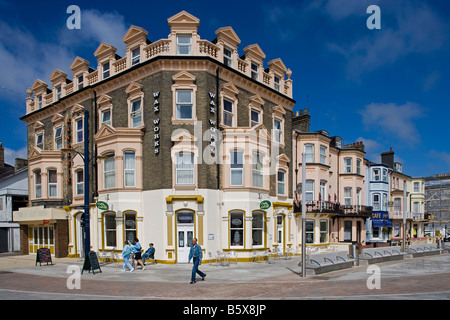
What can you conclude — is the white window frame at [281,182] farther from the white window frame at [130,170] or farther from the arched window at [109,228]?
the arched window at [109,228]

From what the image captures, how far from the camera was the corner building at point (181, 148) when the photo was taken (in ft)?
66.0

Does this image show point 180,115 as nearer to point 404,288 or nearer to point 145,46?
point 145,46

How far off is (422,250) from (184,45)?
71.5 ft

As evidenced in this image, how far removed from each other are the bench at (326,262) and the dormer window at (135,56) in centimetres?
1514

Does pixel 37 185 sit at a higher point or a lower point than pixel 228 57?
lower

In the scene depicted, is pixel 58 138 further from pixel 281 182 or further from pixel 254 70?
pixel 281 182

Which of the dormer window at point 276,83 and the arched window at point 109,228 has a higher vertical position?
the dormer window at point 276,83

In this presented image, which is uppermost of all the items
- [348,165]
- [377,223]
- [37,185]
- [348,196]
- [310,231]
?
[348,165]

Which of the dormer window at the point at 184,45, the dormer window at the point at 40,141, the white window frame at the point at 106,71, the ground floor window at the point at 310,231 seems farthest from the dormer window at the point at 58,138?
the ground floor window at the point at 310,231

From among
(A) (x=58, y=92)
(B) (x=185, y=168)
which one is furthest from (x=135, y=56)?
(A) (x=58, y=92)

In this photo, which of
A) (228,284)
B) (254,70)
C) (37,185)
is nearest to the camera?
(228,284)

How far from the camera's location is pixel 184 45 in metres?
20.8

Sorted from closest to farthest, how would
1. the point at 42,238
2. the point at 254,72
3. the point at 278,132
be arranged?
A: the point at 254,72, the point at 278,132, the point at 42,238

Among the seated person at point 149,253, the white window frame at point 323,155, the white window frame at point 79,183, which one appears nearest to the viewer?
the seated person at point 149,253
